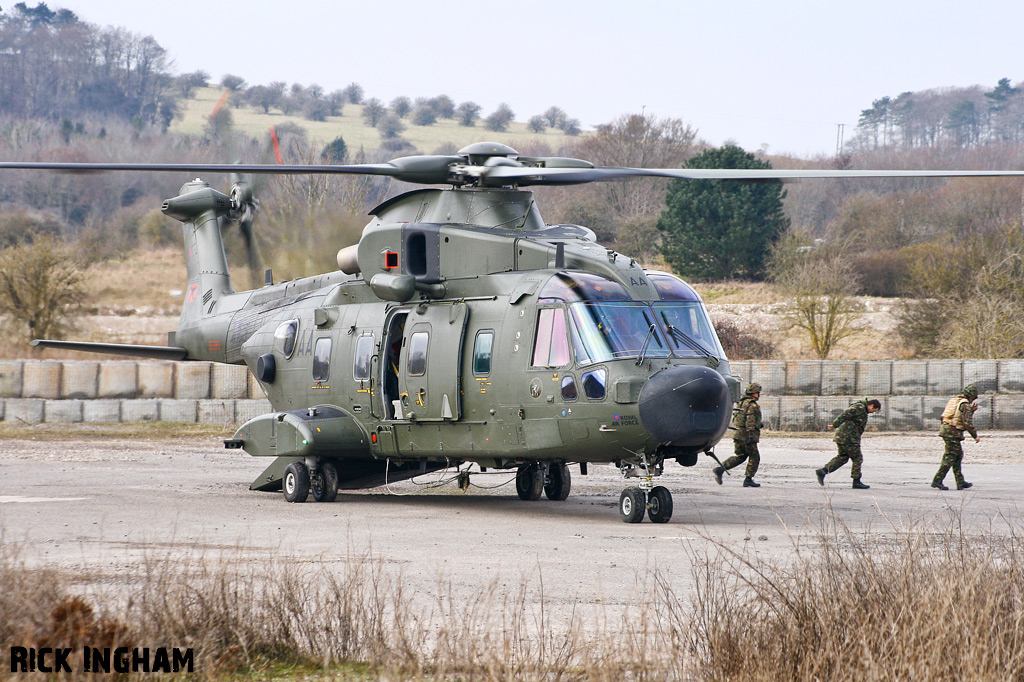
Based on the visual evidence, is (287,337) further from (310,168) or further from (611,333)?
(611,333)

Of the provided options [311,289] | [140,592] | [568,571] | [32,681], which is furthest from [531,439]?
[32,681]

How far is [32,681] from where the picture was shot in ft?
15.1

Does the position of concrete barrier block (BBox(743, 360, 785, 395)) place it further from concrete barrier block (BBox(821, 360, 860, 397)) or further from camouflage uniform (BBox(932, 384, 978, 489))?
camouflage uniform (BBox(932, 384, 978, 489))

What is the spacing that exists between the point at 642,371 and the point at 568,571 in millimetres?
3208

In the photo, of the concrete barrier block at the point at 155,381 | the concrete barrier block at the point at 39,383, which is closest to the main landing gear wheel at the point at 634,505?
the concrete barrier block at the point at 155,381

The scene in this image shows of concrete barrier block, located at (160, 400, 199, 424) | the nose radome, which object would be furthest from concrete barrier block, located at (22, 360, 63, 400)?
the nose radome

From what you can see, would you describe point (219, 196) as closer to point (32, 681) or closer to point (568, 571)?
point (568, 571)

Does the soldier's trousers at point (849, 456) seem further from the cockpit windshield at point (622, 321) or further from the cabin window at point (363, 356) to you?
the cabin window at point (363, 356)

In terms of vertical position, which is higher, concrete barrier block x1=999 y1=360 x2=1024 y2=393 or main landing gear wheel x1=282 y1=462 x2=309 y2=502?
concrete barrier block x1=999 y1=360 x2=1024 y2=393

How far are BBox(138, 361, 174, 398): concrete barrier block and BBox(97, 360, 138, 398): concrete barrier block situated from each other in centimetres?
16

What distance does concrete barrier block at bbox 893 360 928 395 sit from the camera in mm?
27422

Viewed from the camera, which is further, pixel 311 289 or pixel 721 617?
pixel 311 289

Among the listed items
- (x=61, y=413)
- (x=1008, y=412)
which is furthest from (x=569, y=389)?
(x=61, y=413)

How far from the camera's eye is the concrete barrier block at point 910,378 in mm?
27422
